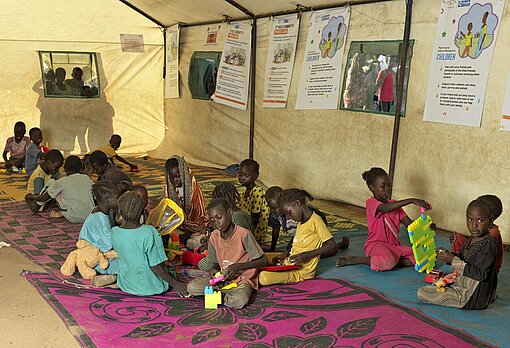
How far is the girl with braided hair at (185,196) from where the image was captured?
5445 millimetres

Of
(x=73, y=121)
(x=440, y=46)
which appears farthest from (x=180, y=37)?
(x=440, y=46)

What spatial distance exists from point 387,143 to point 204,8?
3949 mm

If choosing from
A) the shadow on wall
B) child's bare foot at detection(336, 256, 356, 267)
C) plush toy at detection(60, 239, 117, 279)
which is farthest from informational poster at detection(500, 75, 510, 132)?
the shadow on wall

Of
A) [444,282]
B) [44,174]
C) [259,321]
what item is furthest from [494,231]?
[44,174]

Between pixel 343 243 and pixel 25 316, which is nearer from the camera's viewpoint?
pixel 25 316

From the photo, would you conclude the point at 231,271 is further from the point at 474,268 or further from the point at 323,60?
the point at 323,60

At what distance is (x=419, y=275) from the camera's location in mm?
4609

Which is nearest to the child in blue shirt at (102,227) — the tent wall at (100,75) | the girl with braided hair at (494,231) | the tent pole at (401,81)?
the girl with braided hair at (494,231)

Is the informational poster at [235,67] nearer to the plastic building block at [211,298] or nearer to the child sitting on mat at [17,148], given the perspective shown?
the child sitting on mat at [17,148]

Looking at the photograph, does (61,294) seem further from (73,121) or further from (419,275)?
(73,121)

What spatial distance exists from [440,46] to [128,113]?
21.4 ft

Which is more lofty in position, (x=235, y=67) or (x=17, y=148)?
(x=235, y=67)

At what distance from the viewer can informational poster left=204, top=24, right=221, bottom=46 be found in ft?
30.7

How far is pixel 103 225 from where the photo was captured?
444 centimetres
